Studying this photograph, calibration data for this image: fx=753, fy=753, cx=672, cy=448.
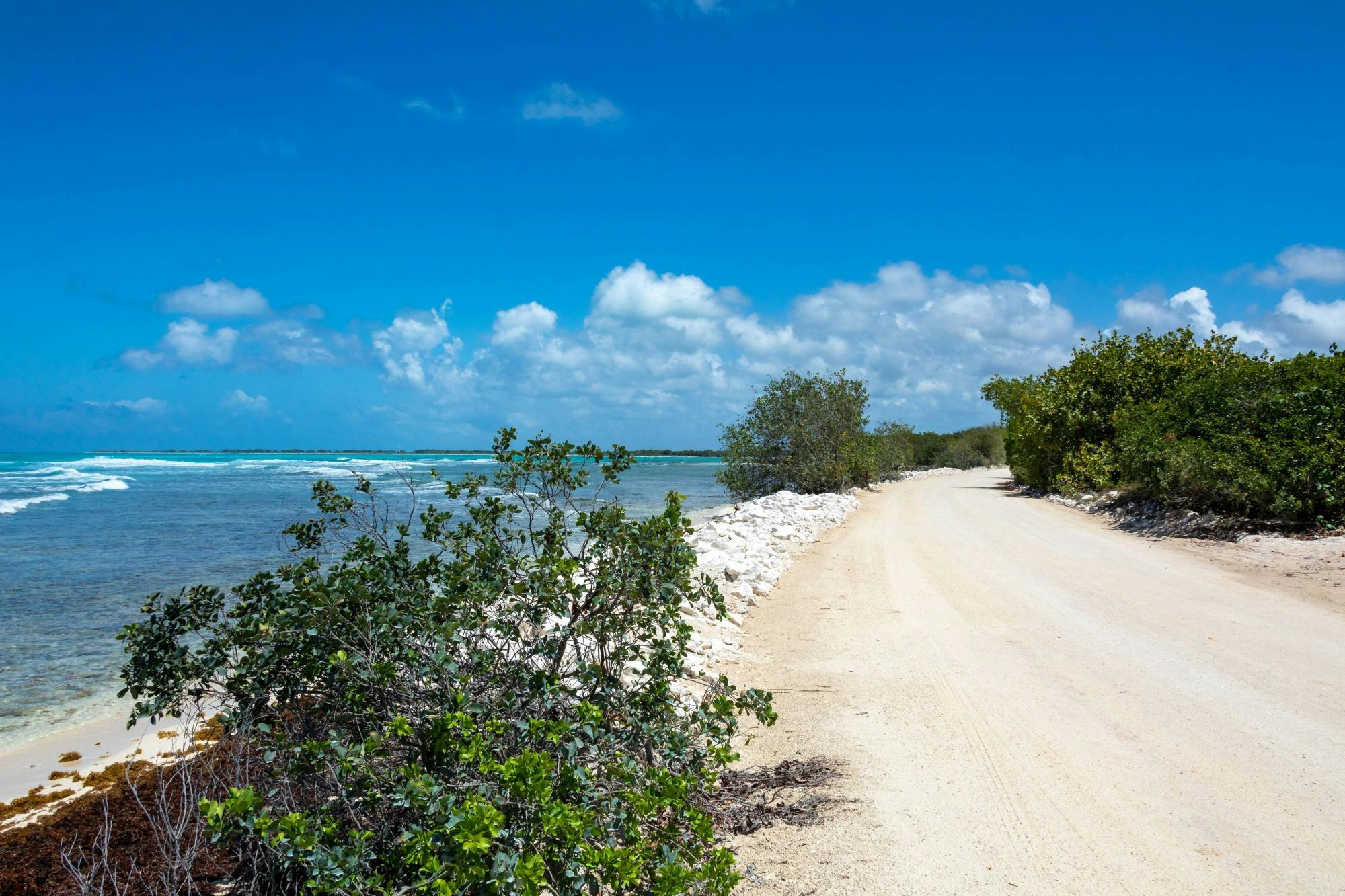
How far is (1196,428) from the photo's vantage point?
17.2 m

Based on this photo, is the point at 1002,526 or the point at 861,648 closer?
the point at 861,648

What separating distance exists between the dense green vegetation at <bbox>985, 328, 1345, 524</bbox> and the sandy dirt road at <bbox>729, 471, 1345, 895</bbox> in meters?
3.59

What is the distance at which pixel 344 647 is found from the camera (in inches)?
125

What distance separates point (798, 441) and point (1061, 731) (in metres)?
24.3

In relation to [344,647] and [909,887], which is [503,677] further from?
[909,887]

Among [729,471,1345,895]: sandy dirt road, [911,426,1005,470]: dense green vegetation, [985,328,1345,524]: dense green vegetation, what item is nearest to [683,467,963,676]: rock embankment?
[729,471,1345,895]: sandy dirt road

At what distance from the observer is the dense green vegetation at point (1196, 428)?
1308cm

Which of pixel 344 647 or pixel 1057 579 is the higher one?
pixel 344 647

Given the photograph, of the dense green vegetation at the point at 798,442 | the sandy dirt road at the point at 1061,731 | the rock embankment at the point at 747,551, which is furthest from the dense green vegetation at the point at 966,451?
the sandy dirt road at the point at 1061,731

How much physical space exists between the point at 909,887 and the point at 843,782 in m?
1.06

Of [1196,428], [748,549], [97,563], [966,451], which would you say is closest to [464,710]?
[748,549]

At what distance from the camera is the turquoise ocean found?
712 centimetres

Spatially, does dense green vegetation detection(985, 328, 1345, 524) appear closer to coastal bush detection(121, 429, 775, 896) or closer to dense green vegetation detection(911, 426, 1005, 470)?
coastal bush detection(121, 429, 775, 896)

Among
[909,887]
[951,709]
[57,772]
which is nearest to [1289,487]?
[951,709]
